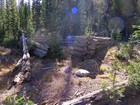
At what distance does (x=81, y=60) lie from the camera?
22.1ft

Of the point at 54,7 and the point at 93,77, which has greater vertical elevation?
the point at 54,7

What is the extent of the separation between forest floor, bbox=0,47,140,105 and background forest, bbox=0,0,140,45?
2.02 m

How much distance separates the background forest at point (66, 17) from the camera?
912 cm

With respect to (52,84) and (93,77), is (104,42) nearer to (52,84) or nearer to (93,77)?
(93,77)

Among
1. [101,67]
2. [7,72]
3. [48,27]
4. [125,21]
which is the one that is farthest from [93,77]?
[125,21]

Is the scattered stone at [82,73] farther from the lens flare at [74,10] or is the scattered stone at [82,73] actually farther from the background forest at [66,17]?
the lens flare at [74,10]

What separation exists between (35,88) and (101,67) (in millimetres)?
1767

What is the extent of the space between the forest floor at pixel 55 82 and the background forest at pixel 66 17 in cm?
202

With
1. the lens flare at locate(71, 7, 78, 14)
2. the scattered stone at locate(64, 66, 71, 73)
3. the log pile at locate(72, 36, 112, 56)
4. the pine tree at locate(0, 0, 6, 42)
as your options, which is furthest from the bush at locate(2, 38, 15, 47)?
the scattered stone at locate(64, 66, 71, 73)

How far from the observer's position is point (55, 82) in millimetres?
5184

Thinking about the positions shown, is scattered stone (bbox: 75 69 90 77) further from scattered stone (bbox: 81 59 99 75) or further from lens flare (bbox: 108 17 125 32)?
lens flare (bbox: 108 17 125 32)

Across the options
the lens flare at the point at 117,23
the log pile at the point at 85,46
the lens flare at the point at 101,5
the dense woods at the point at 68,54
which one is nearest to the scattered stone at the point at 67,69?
the dense woods at the point at 68,54

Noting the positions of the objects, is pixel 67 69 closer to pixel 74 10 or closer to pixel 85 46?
pixel 85 46

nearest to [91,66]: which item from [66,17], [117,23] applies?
[66,17]
